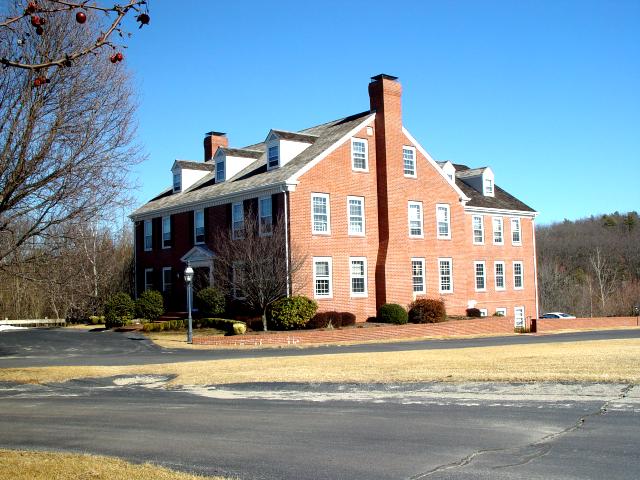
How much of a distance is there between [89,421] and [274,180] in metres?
24.4

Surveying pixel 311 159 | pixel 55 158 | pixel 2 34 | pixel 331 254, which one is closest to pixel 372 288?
pixel 331 254

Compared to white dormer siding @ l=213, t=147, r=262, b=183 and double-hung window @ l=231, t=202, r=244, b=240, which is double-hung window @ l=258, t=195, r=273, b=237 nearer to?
double-hung window @ l=231, t=202, r=244, b=240

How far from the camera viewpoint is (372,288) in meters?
38.4

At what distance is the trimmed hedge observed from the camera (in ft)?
112

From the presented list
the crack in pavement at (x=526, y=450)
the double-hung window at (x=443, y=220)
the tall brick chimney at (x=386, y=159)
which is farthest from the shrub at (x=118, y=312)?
the crack in pavement at (x=526, y=450)

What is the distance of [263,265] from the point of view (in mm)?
33344

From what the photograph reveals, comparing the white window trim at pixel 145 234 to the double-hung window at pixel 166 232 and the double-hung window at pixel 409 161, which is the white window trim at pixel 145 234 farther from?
the double-hung window at pixel 409 161

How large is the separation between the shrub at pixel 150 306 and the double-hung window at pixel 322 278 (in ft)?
36.4

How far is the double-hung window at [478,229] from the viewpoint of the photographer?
47688 millimetres

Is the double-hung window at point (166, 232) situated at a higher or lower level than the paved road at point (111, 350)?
higher

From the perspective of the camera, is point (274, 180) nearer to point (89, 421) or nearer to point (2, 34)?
point (2, 34)

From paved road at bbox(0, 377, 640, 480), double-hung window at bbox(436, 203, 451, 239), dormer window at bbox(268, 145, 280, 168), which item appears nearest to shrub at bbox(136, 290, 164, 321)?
dormer window at bbox(268, 145, 280, 168)

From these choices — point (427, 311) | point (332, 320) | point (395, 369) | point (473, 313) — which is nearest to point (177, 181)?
point (332, 320)

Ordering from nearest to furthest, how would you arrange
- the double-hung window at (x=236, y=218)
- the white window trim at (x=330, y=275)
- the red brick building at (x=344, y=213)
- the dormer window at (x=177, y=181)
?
the white window trim at (x=330, y=275) → the red brick building at (x=344, y=213) → the double-hung window at (x=236, y=218) → the dormer window at (x=177, y=181)
